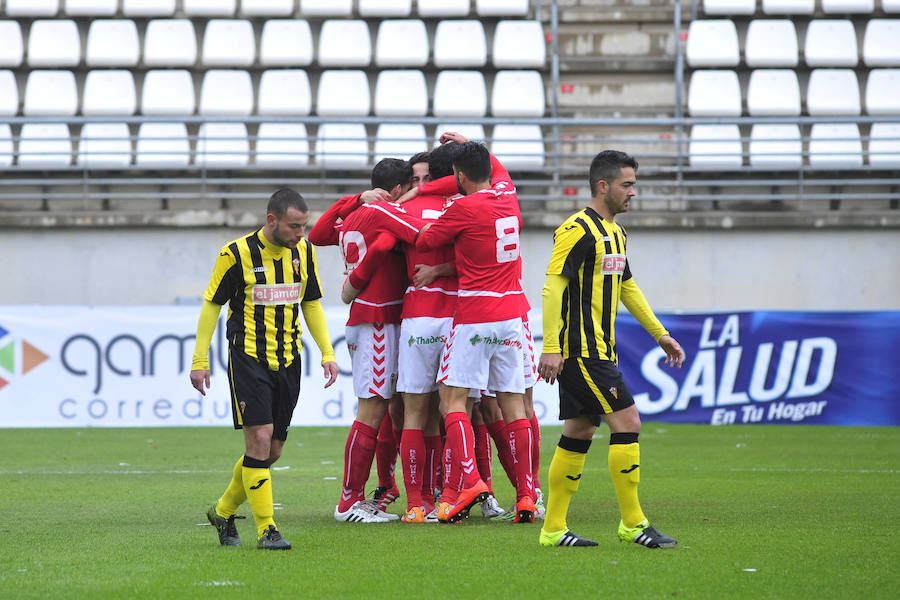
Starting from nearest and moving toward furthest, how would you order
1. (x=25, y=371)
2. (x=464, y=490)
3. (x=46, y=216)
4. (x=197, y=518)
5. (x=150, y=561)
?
(x=150, y=561)
(x=464, y=490)
(x=197, y=518)
(x=25, y=371)
(x=46, y=216)

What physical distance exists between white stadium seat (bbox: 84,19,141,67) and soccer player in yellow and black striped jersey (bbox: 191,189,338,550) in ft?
48.0

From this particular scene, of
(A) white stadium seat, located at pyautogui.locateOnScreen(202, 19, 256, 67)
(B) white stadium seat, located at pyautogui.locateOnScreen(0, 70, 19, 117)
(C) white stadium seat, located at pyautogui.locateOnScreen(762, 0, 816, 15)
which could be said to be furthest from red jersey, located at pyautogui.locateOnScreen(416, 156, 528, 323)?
(C) white stadium seat, located at pyautogui.locateOnScreen(762, 0, 816, 15)

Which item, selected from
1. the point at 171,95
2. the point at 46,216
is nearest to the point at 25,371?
the point at 46,216

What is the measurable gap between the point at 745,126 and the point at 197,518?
13.9 m

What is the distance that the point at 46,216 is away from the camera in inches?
655

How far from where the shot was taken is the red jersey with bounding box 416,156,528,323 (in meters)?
6.54

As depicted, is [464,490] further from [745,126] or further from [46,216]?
[745,126]

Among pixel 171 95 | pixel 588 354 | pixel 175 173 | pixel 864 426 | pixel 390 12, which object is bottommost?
pixel 864 426

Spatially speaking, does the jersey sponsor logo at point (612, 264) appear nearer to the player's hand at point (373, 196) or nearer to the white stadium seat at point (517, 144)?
the player's hand at point (373, 196)

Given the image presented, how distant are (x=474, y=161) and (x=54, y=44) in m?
15.2

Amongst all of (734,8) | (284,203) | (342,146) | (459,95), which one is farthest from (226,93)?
(284,203)

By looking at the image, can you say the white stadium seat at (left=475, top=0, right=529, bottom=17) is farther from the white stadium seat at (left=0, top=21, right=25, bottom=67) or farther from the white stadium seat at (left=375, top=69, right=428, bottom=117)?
the white stadium seat at (left=0, top=21, right=25, bottom=67)

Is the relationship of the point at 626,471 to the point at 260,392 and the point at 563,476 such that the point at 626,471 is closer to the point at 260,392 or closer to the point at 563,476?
the point at 563,476

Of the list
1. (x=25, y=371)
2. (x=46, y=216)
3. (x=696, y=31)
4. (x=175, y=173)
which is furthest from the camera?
(x=696, y=31)
